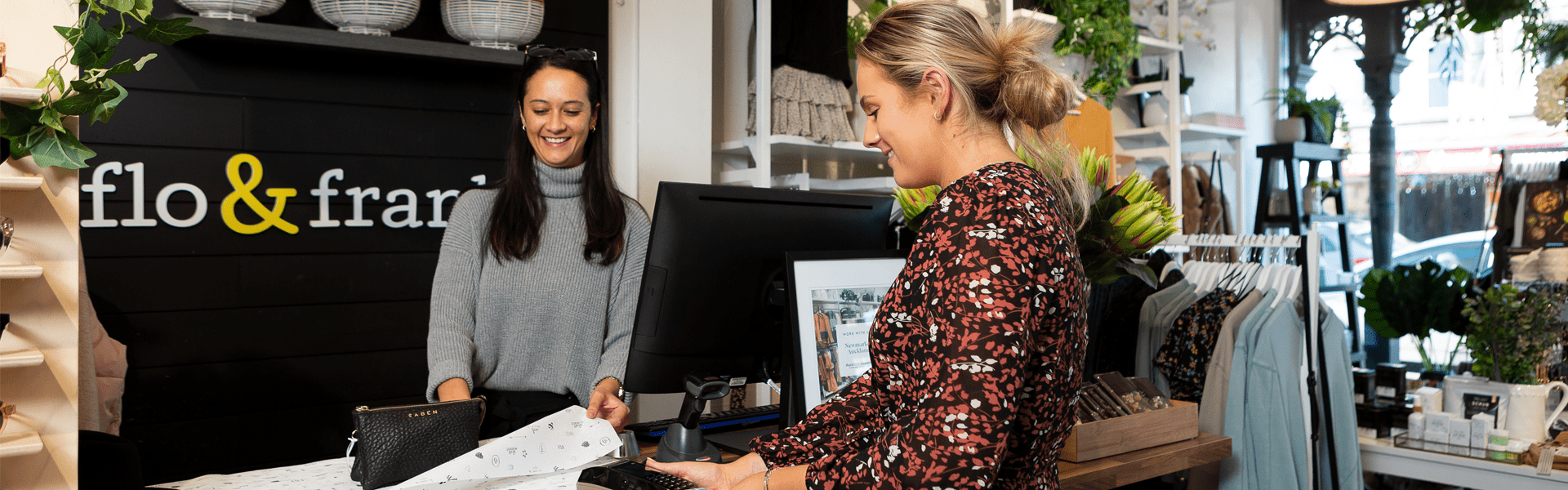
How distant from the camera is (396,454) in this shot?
1.38m

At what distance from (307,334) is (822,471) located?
2.11 meters

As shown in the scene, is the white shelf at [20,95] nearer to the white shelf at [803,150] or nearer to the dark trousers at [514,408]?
the dark trousers at [514,408]

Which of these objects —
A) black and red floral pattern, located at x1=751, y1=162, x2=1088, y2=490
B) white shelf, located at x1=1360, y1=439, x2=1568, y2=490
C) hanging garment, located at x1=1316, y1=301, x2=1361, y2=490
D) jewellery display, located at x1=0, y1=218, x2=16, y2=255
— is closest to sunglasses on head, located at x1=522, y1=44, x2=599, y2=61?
jewellery display, located at x1=0, y1=218, x2=16, y2=255

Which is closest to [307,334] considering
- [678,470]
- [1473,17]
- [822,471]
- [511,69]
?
[511,69]

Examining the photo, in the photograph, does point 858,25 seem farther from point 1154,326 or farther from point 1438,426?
point 1438,426

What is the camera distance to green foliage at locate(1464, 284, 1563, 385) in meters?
2.82

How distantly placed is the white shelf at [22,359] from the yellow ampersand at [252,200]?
131cm

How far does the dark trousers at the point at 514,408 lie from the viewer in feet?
6.41

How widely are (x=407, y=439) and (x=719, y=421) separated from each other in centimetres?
62

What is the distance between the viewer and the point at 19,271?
123cm

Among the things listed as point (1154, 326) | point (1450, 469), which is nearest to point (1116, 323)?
point (1154, 326)

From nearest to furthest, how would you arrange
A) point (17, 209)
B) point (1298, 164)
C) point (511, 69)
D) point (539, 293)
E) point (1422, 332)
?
point (17, 209), point (539, 293), point (511, 69), point (1422, 332), point (1298, 164)

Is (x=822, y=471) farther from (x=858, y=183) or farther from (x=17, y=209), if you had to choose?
(x=858, y=183)

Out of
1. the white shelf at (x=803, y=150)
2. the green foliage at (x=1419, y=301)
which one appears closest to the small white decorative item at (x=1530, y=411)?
the green foliage at (x=1419, y=301)
